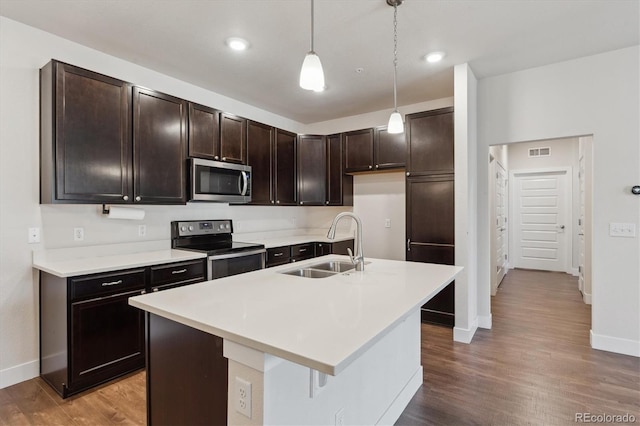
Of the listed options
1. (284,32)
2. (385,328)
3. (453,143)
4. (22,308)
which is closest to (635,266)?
(453,143)

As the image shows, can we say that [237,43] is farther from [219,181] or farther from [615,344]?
[615,344]

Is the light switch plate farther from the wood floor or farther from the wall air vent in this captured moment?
the wall air vent

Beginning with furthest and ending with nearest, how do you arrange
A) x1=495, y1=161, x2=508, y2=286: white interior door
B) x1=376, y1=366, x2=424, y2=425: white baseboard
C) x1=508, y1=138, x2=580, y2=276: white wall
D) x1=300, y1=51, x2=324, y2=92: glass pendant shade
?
x1=508, y1=138, x2=580, y2=276: white wall
x1=495, y1=161, x2=508, y2=286: white interior door
x1=376, y1=366, x2=424, y2=425: white baseboard
x1=300, y1=51, x2=324, y2=92: glass pendant shade

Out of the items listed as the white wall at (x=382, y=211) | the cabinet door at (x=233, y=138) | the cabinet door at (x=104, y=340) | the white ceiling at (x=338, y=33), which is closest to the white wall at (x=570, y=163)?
the white wall at (x=382, y=211)

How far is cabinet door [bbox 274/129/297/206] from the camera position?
4285mm

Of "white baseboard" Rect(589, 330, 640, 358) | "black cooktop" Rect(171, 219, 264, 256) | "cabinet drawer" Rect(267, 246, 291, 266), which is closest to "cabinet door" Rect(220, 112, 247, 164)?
"black cooktop" Rect(171, 219, 264, 256)

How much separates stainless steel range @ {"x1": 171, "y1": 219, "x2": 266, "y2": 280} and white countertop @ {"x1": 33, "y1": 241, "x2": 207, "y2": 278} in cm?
16

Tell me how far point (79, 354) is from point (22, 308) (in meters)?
0.69

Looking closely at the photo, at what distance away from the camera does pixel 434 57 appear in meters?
3.04

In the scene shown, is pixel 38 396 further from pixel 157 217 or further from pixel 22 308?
pixel 157 217

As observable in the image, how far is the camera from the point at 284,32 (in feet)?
8.51

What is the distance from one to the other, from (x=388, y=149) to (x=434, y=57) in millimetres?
1312

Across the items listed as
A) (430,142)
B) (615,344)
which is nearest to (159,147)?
(430,142)

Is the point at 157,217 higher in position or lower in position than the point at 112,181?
lower
